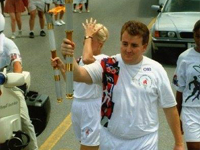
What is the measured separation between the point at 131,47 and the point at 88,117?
4.96 feet

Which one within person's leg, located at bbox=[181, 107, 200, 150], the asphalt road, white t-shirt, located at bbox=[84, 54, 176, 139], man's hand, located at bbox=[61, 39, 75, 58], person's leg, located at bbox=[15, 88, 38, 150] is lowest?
the asphalt road

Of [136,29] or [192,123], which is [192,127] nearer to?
[192,123]

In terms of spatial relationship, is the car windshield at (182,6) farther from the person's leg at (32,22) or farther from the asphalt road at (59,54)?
the person's leg at (32,22)

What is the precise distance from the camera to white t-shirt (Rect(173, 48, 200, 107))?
5191 mm

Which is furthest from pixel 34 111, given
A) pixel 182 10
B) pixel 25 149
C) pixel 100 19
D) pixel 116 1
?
pixel 116 1

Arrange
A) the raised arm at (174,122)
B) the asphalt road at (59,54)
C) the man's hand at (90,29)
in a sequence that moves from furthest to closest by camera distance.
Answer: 1. the asphalt road at (59,54)
2. the man's hand at (90,29)
3. the raised arm at (174,122)

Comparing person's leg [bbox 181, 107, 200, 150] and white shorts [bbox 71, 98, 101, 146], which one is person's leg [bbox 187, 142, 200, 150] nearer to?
person's leg [bbox 181, 107, 200, 150]

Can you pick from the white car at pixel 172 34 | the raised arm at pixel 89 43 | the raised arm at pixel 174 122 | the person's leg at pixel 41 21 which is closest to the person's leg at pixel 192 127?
the raised arm at pixel 174 122

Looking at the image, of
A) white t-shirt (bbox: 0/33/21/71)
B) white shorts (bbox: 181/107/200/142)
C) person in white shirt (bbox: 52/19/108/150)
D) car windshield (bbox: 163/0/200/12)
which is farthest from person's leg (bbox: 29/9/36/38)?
white shorts (bbox: 181/107/200/142)

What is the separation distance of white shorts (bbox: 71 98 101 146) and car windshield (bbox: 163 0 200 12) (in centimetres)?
779

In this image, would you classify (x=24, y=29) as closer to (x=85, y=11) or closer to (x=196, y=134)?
(x=85, y=11)

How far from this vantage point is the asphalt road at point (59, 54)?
24.2ft

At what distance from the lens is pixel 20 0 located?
14.2m

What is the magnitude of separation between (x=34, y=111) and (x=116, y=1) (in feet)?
52.8
